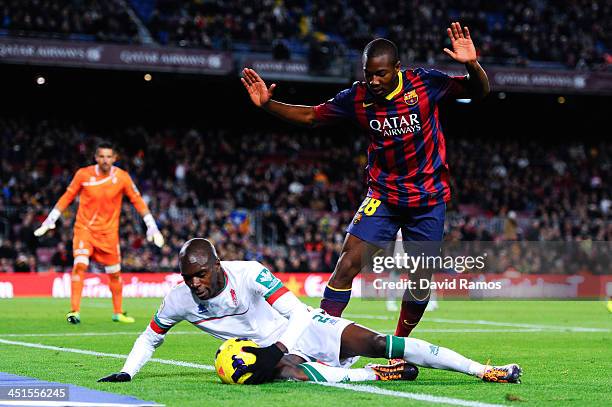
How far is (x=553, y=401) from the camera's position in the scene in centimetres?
647

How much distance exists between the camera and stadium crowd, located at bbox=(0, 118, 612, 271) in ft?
85.0

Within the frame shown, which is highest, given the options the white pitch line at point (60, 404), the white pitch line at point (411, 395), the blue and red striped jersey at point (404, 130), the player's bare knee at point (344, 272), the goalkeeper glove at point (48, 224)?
the blue and red striped jersey at point (404, 130)

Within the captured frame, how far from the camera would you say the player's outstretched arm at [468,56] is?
25.1 feet

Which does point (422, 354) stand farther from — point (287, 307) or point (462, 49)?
point (462, 49)

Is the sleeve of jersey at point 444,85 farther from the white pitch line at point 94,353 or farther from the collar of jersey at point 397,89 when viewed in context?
the white pitch line at point 94,353

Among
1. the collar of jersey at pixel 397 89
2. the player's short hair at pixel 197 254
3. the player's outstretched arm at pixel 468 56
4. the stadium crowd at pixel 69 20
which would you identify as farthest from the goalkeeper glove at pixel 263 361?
the stadium crowd at pixel 69 20

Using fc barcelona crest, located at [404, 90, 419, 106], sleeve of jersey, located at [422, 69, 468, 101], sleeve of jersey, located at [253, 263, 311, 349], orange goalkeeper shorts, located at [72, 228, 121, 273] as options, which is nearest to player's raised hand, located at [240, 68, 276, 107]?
fc barcelona crest, located at [404, 90, 419, 106]

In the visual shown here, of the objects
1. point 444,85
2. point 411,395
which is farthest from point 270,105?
point 411,395

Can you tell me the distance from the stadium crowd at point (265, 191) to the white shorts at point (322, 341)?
17713 millimetres

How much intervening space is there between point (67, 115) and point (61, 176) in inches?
277

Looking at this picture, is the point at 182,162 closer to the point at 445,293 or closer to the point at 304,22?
the point at 304,22

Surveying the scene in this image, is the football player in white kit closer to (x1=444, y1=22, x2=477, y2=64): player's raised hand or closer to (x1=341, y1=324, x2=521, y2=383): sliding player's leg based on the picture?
(x1=341, y1=324, x2=521, y2=383): sliding player's leg

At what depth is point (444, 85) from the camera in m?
8.16

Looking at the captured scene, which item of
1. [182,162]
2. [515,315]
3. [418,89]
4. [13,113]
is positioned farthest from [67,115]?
[418,89]
